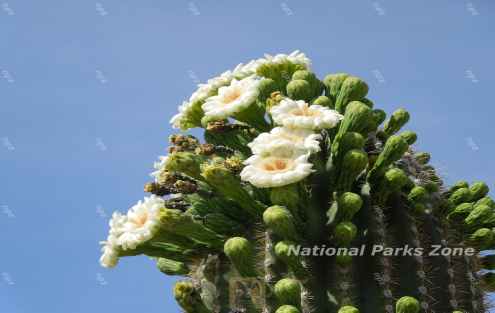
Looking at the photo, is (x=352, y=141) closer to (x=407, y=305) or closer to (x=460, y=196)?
(x=407, y=305)

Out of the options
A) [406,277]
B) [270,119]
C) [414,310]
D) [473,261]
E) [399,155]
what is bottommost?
[414,310]

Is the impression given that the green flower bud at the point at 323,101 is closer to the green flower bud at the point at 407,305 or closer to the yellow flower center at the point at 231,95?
the yellow flower center at the point at 231,95

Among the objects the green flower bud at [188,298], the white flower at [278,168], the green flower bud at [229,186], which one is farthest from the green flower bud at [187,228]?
the white flower at [278,168]

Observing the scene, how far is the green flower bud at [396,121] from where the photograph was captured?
6.36m

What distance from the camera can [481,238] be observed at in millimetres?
5941

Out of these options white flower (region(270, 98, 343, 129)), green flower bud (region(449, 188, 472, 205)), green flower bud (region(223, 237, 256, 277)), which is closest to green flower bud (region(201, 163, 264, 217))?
green flower bud (region(223, 237, 256, 277))

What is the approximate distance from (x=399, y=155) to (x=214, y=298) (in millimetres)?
1740

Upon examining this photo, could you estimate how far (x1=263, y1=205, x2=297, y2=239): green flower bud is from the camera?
4.93 meters

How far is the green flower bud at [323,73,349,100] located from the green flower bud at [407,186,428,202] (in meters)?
1.06

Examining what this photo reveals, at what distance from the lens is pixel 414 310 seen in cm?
482

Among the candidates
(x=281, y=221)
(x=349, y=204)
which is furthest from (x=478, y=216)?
(x=281, y=221)

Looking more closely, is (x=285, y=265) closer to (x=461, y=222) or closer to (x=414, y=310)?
(x=414, y=310)

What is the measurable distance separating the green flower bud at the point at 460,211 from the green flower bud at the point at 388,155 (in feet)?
2.75

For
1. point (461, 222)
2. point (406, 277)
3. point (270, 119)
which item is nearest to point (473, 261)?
point (461, 222)
